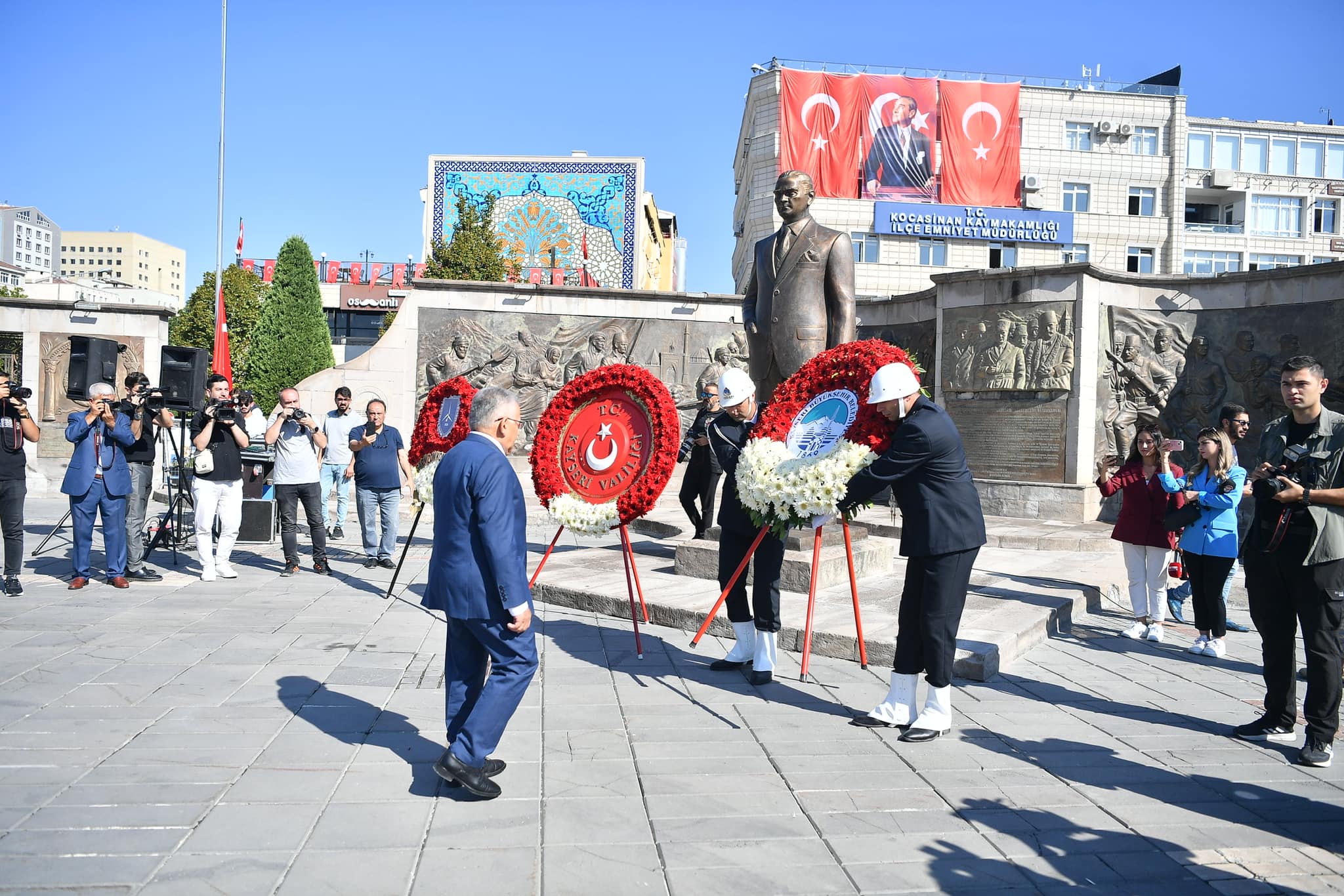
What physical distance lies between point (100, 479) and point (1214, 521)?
32.9 ft

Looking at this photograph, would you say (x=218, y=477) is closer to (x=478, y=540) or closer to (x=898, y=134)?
(x=478, y=540)

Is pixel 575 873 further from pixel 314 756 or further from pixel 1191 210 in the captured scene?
pixel 1191 210

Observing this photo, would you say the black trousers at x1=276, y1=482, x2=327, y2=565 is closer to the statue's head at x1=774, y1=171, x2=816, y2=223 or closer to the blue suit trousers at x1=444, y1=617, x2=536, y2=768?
the statue's head at x1=774, y1=171, x2=816, y2=223

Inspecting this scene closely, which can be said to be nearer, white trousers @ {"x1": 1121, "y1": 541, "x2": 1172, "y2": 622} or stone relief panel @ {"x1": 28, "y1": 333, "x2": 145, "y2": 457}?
white trousers @ {"x1": 1121, "y1": 541, "x2": 1172, "y2": 622}

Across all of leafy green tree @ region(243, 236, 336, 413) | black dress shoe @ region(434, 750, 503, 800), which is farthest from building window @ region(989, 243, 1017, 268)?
black dress shoe @ region(434, 750, 503, 800)

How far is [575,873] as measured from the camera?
11.2ft

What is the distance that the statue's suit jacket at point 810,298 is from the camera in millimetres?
9477

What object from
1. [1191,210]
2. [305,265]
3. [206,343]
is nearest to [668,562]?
[305,265]

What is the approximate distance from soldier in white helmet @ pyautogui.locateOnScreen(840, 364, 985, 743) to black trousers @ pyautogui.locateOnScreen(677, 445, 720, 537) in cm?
568

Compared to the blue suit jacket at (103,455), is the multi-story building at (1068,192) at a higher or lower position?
higher

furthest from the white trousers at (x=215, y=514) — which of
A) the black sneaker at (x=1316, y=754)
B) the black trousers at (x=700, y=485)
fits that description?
the black sneaker at (x=1316, y=754)

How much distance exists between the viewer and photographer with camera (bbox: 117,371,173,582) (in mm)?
9555

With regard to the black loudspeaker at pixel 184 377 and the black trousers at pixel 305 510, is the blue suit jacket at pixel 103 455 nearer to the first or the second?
the black loudspeaker at pixel 184 377

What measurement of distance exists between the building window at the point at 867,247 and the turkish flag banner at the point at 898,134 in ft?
5.76
